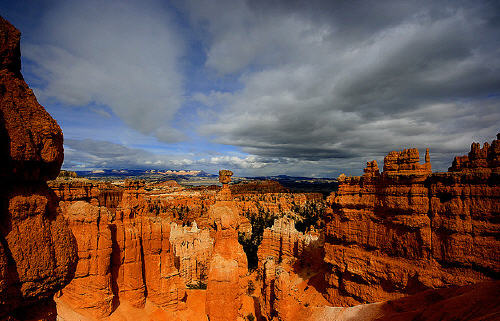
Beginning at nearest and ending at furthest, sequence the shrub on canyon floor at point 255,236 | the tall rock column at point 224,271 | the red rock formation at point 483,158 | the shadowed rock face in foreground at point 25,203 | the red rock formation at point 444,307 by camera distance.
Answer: the shadowed rock face in foreground at point 25,203, the red rock formation at point 444,307, the tall rock column at point 224,271, the red rock formation at point 483,158, the shrub on canyon floor at point 255,236

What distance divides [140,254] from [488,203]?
64.8ft

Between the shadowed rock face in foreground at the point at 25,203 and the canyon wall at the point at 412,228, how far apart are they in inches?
701

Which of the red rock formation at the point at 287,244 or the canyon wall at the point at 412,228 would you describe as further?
the red rock formation at the point at 287,244

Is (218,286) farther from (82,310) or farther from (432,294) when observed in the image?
(432,294)

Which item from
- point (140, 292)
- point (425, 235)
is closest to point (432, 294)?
point (425, 235)

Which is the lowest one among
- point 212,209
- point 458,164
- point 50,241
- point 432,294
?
point 432,294

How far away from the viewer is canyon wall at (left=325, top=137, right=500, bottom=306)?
40.4ft

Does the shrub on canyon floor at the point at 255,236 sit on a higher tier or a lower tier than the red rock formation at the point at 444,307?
lower

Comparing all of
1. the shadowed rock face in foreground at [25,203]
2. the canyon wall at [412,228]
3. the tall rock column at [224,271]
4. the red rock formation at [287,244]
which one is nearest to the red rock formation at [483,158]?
the canyon wall at [412,228]

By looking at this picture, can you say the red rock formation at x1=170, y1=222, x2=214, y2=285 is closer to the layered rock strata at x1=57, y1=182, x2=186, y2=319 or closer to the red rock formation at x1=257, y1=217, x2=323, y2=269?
the red rock formation at x1=257, y1=217, x2=323, y2=269

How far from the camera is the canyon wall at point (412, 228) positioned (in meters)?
12.3

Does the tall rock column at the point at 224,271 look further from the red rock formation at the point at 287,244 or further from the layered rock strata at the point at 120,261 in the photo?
the red rock formation at the point at 287,244

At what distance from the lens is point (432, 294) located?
975 centimetres

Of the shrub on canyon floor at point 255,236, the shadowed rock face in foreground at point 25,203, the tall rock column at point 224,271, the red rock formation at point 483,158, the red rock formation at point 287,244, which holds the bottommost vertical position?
the shrub on canyon floor at point 255,236
